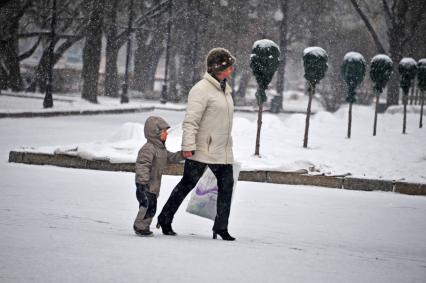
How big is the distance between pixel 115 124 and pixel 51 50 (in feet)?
18.1

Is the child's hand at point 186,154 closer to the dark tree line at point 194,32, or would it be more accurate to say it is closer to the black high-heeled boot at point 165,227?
the black high-heeled boot at point 165,227

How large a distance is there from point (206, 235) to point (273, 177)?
13.6ft

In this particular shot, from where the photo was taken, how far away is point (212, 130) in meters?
6.48

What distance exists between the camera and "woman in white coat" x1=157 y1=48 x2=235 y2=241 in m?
6.39

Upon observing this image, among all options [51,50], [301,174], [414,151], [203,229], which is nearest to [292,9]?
[51,50]

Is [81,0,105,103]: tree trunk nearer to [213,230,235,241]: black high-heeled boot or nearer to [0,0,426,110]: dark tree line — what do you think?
[0,0,426,110]: dark tree line

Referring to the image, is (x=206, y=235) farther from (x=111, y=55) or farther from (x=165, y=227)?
(x=111, y=55)

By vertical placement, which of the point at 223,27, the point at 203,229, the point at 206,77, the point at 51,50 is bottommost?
the point at 203,229

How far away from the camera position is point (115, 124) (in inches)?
866

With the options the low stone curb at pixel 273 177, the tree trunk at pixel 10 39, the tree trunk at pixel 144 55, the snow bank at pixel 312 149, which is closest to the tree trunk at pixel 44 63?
the tree trunk at pixel 10 39

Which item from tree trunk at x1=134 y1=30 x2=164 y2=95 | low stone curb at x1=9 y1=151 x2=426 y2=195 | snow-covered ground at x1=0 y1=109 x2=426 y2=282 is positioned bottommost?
snow-covered ground at x1=0 y1=109 x2=426 y2=282

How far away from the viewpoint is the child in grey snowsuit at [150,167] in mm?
6367

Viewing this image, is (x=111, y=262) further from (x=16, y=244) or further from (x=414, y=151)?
(x=414, y=151)

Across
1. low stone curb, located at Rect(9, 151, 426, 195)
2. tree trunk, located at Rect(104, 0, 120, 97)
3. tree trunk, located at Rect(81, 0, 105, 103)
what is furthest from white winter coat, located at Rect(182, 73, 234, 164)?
tree trunk, located at Rect(104, 0, 120, 97)
